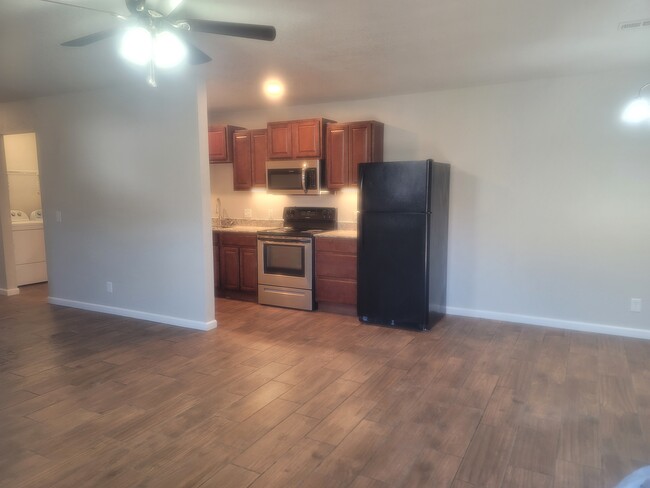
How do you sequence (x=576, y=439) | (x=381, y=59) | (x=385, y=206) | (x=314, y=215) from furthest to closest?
(x=314, y=215) → (x=385, y=206) → (x=381, y=59) → (x=576, y=439)

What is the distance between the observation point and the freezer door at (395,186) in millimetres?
4180

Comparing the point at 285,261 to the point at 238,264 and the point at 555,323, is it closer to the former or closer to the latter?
the point at 238,264

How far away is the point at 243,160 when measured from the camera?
5.68 meters

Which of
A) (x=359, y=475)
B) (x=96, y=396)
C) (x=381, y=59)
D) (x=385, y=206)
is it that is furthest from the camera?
(x=385, y=206)

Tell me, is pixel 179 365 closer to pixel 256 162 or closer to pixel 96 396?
pixel 96 396

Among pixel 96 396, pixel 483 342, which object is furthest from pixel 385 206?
pixel 96 396

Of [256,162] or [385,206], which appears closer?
[385,206]

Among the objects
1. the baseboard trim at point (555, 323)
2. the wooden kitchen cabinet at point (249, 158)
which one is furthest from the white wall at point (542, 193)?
the wooden kitchen cabinet at point (249, 158)

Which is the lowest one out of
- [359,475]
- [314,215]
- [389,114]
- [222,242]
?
[359,475]

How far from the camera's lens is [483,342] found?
13.1 ft

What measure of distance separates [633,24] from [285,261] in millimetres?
3701

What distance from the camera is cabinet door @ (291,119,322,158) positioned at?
505 centimetres

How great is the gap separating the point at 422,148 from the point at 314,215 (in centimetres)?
152

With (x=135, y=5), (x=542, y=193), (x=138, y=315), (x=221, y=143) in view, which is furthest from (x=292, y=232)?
(x=135, y=5)
